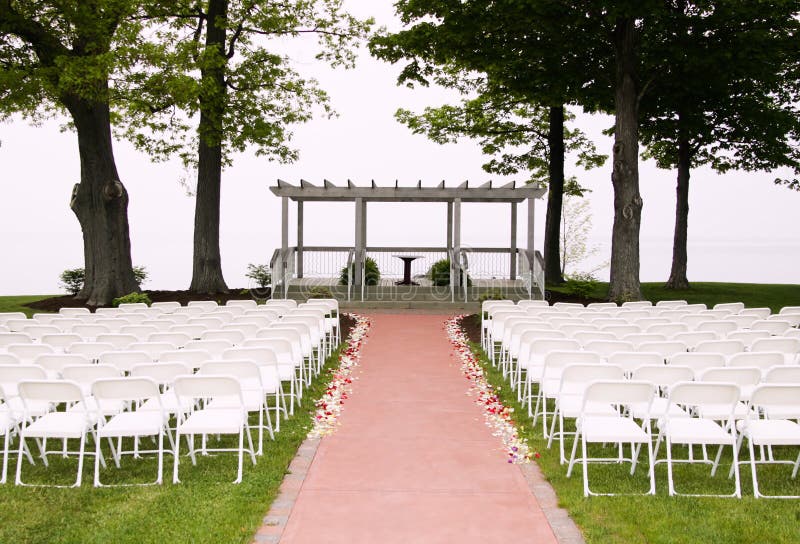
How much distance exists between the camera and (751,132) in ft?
77.2

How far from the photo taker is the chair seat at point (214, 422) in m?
5.41

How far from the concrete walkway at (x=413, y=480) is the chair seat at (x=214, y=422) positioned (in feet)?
2.25

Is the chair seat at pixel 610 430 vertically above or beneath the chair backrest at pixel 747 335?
Answer: beneath

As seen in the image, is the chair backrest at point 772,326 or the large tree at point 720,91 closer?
the chair backrest at point 772,326

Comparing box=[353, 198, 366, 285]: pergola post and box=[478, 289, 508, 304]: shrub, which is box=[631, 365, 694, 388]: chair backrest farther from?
box=[353, 198, 366, 285]: pergola post

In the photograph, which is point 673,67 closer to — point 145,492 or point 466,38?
point 466,38

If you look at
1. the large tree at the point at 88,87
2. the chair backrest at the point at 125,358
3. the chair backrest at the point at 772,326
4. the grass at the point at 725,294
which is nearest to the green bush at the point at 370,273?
the grass at the point at 725,294

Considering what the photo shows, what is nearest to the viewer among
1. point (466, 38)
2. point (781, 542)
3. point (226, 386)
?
point (781, 542)

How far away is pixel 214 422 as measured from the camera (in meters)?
5.57

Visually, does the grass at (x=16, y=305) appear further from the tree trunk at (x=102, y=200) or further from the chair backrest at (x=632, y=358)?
the chair backrest at (x=632, y=358)

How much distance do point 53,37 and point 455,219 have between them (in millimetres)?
10925

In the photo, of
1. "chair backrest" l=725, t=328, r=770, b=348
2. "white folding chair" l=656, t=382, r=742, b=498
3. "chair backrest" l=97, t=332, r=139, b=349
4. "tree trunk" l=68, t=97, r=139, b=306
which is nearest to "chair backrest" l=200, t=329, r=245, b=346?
"chair backrest" l=97, t=332, r=139, b=349

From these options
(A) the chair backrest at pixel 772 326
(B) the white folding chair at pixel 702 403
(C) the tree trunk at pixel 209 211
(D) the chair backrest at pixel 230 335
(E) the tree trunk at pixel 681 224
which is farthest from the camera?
(E) the tree trunk at pixel 681 224

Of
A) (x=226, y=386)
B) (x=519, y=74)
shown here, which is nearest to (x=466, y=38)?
(x=519, y=74)
